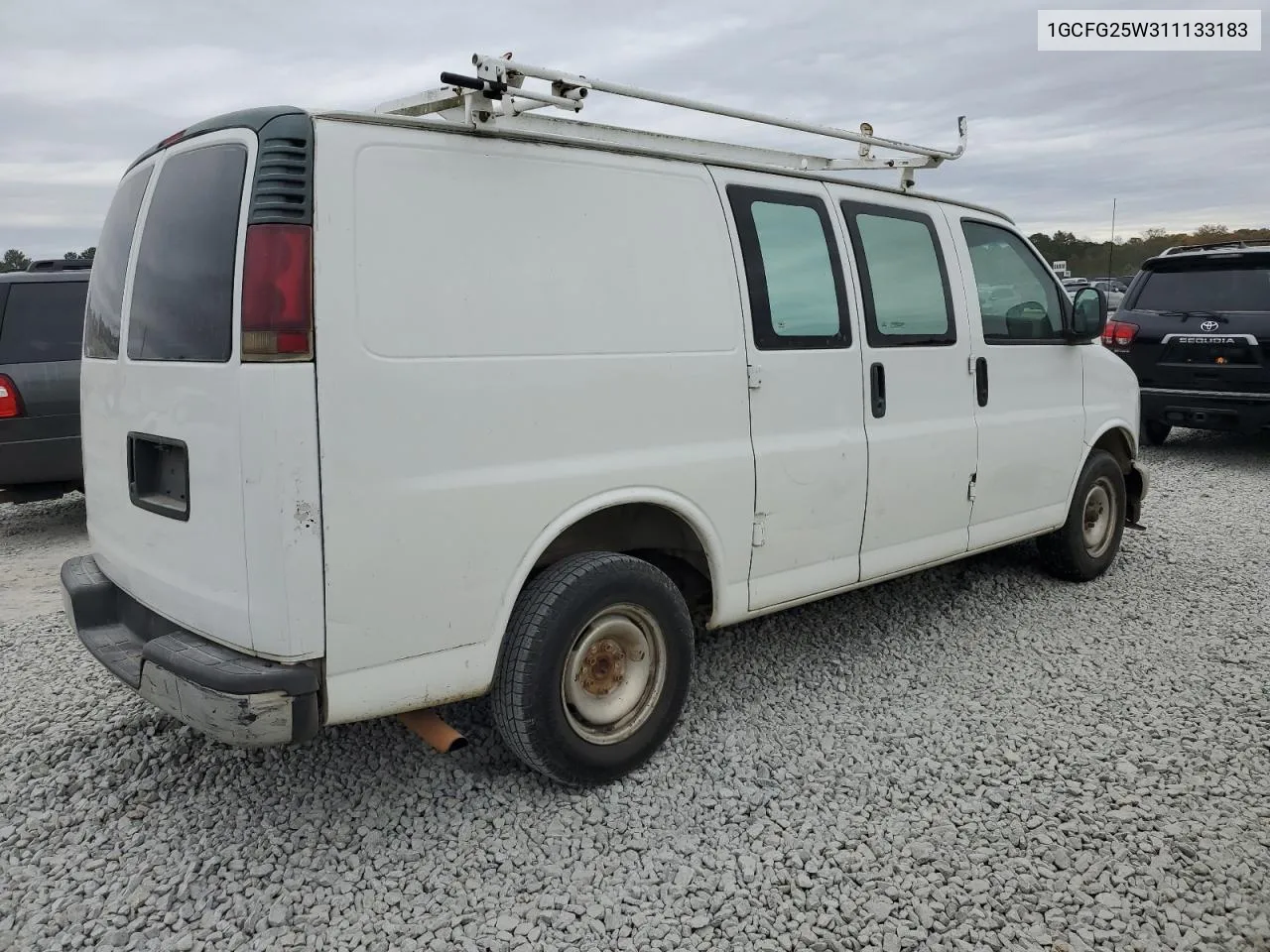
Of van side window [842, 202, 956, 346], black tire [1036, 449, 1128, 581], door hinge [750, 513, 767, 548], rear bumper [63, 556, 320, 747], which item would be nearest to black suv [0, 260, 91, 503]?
rear bumper [63, 556, 320, 747]

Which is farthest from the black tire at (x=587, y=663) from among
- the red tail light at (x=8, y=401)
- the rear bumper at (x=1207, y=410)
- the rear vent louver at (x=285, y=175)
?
the rear bumper at (x=1207, y=410)

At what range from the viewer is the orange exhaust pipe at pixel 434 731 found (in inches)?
117

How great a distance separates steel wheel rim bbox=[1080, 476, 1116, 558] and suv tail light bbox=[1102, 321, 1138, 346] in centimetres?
449

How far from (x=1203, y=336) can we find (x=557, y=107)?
807cm

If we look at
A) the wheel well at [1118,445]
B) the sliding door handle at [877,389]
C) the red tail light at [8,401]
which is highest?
the sliding door handle at [877,389]

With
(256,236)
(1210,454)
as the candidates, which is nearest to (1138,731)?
(256,236)

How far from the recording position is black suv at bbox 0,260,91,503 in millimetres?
6738

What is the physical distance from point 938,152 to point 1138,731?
274cm

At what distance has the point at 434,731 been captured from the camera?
120 inches

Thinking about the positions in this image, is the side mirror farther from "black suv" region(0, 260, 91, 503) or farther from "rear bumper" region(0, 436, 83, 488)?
"black suv" region(0, 260, 91, 503)

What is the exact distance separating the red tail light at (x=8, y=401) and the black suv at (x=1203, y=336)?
9.51 m

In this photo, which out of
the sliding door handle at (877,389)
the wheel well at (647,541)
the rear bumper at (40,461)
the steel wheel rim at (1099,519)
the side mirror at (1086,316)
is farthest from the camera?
the rear bumper at (40,461)

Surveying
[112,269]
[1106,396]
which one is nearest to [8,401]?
[112,269]

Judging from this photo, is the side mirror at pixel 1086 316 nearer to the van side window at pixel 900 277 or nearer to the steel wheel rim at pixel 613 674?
the van side window at pixel 900 277
